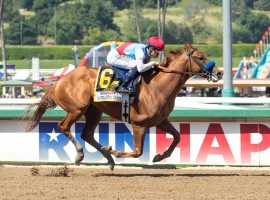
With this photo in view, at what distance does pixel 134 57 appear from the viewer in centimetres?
1205

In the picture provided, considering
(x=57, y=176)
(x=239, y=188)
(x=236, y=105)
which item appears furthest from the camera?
(x=236, y=105)

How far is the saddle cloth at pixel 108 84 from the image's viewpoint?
12.0 meters

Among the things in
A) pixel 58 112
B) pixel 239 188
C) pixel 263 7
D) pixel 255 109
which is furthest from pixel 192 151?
pixel 263 7

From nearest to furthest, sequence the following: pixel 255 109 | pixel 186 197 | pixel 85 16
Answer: pixel 186 197
pixel 255 109
pixel 85 16

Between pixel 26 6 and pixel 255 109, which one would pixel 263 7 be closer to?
pixel 26 6

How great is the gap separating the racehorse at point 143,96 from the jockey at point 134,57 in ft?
0.61

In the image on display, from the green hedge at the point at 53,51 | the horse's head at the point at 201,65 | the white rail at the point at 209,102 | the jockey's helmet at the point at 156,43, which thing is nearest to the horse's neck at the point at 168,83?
the horse's head at the point at 201,65

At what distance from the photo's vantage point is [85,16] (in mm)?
105688

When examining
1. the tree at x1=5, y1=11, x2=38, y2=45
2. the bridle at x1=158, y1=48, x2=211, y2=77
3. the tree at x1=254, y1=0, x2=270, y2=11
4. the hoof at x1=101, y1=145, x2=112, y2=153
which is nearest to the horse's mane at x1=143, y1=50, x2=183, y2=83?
the bridle at x1=158, y1=48, x2=211, y2=77

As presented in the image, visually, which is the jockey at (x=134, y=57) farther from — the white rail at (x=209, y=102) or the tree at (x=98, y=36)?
the tree at (x=98, y=36)

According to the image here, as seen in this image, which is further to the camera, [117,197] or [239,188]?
[239,188]

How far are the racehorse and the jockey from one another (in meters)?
0.19

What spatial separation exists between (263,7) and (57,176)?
118 metres

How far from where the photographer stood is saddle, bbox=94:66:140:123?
11906 millimetres
